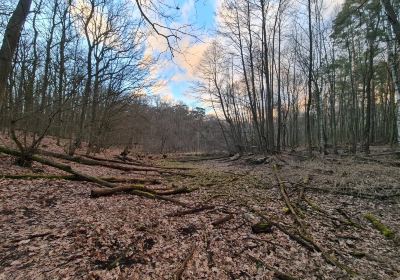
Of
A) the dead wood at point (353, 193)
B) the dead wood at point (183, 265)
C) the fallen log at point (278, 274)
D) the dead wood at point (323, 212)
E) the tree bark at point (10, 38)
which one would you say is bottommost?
the fallen log at point (278, 274)

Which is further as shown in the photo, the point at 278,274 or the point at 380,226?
the point at 380,226

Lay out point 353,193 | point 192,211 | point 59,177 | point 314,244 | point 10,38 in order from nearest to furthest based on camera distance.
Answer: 1. point 314,244
2. point 192,211
3. point 10,38
4. point 59,177
5. point 353,193

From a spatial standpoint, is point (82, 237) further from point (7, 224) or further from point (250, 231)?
point (250, 231)

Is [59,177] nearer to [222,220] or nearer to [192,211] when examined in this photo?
[192,211]

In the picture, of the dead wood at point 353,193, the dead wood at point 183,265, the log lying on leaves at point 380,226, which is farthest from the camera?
the dead wood at point 353,193

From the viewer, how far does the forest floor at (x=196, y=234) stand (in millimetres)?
3529

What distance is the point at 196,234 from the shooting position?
470 cm

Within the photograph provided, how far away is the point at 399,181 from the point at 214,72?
2179 cm

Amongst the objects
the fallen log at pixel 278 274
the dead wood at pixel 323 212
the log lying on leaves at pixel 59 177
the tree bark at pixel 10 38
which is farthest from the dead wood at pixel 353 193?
the tree bark at pixel 10 38

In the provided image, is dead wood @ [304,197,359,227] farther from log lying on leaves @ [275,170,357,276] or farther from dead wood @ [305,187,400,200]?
dead wood @ [305,187,400,200]

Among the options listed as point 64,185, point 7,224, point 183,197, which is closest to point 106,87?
point 64,185

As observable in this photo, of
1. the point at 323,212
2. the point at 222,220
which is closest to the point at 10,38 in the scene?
the point at 222,220

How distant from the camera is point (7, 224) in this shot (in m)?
4.25

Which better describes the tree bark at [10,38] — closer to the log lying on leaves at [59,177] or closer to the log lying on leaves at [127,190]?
the log lying on leaves at [59,177]
